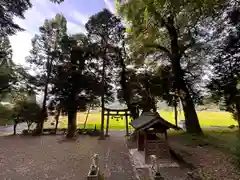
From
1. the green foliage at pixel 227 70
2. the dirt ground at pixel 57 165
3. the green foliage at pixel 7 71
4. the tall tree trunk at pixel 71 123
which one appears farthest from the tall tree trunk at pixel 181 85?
the green foliage at pixel 7 71

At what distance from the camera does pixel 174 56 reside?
1420cm

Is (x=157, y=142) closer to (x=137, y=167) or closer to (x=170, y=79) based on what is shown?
(x=137, y=167)

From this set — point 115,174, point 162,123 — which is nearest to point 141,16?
point 162,123

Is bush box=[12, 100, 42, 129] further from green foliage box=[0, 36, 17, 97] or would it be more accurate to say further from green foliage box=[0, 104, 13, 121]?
green foliage box=[0, 36, 17, 97]

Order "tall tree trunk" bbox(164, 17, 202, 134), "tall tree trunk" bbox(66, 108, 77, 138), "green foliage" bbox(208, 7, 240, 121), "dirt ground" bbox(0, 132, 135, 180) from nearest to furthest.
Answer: "dirt ground" bbox(0, 132, 135, 180) < "green foliage" bbox(208, 7, 240, 121) < "tall tree trunk" bbox(164, 17, 202, 134) < "tall tree trunk" bbox(66, 108, 77, 138)

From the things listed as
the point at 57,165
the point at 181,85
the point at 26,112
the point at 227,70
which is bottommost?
the point at 57,165

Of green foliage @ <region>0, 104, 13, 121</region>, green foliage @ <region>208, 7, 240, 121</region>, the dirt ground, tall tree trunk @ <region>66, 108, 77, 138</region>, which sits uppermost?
green foliage @ <region>208, 7, 240, 121</region>

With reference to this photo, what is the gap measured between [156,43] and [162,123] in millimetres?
9032

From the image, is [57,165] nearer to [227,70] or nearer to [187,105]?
[187,105]

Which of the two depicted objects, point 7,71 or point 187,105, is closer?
point 187,105

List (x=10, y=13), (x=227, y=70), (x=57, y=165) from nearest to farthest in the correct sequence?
(x=10, y=13) < (x=57, y=165) < (x=227, y=70)

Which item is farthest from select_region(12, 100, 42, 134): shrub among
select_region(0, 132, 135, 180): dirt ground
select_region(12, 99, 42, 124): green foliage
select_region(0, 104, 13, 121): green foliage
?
select_region(0, 132, 135, 180): dirt ground

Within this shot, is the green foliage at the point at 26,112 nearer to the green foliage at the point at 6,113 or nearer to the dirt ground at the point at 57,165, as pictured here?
the green foliage at the point at 6,113

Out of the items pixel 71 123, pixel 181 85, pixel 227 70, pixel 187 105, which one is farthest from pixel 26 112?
pixel 227 70
